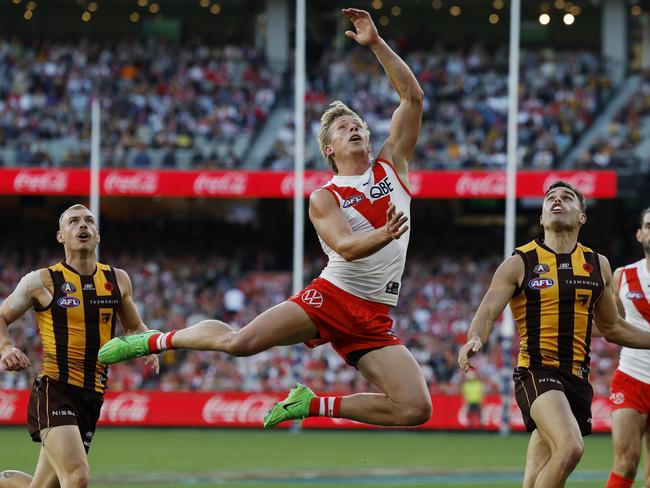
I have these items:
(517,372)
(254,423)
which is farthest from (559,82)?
(517,372)

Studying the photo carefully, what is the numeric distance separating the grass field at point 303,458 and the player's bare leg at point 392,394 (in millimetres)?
7260

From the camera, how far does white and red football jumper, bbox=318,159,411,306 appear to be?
9398 millimetres

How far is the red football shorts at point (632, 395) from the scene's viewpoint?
1133 centimetres

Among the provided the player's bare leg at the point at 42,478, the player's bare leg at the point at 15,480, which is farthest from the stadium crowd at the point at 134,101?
the player's bare leg at the point at 42,478

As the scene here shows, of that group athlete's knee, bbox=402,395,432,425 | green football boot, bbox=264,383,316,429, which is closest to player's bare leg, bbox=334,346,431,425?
athlete's knee, bbox=402,395,432,425

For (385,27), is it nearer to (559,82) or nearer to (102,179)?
(559,82)

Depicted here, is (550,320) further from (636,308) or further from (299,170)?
(299,170)

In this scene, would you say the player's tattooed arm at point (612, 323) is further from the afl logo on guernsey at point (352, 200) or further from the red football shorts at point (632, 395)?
the afl logo on guernsey at point (352, 200)

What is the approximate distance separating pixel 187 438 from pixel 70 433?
16264 mm

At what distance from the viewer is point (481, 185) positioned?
3095cm

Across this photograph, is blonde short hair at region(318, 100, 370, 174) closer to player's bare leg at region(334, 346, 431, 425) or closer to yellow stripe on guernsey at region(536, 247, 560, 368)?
player's bare leg at region(334, 346, 431, 425)

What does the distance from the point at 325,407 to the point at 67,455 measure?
2032 millimetres

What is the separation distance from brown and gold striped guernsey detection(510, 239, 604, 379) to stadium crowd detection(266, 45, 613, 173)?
22.2m

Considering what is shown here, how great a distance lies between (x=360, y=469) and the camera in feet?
61.8
